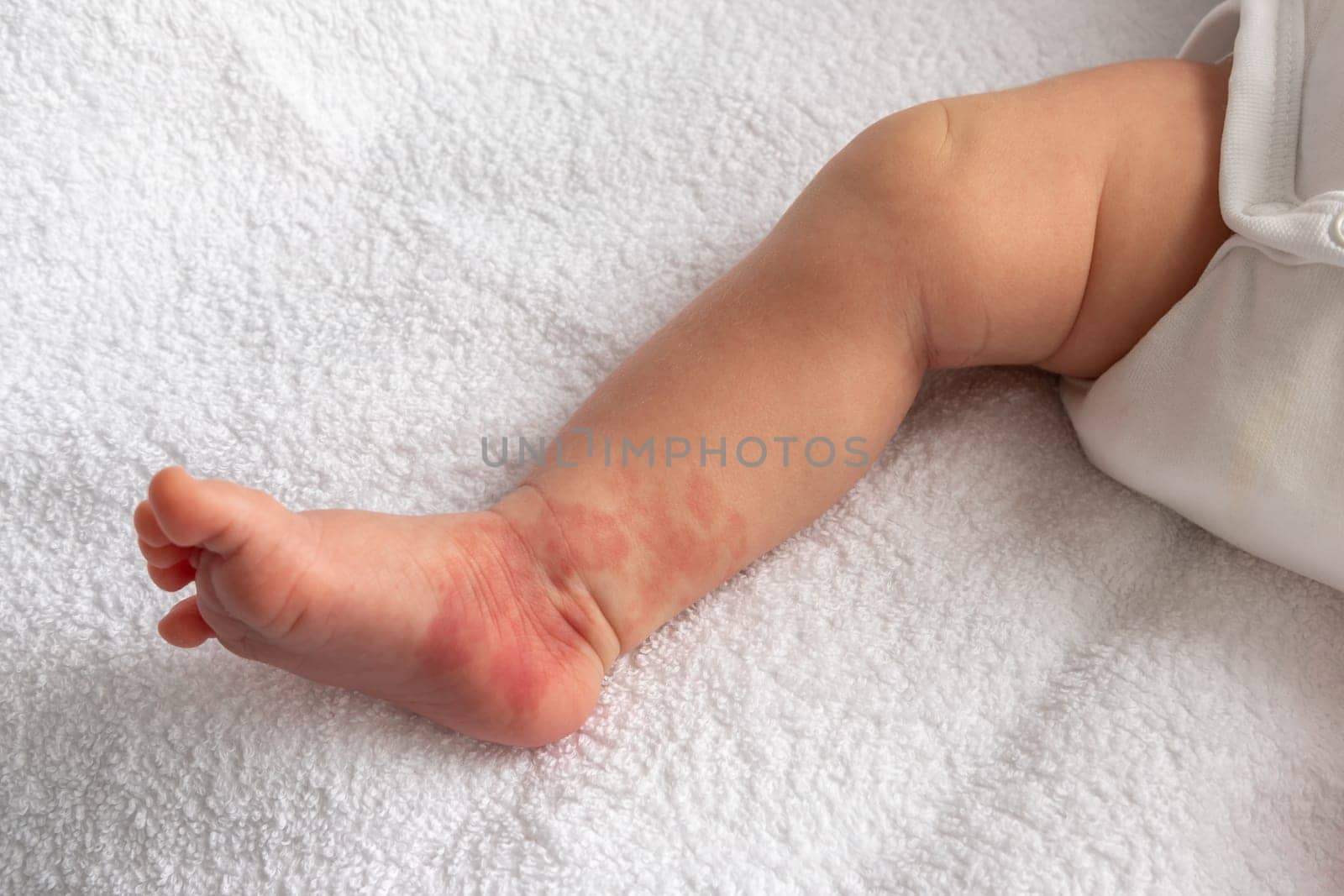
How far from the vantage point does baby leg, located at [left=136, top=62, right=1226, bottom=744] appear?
65cm

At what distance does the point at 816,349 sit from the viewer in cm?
71

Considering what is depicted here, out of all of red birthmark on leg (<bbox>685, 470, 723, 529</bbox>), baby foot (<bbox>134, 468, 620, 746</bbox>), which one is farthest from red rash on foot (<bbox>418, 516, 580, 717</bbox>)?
red birthmark on leg (<bbox>685, 470, 723, 529</bbox>)

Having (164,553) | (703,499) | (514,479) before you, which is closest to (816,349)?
(703,499)

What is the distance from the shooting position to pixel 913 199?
2.33 ft

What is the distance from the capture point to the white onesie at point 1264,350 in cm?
65

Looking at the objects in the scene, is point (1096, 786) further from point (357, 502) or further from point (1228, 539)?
point (357, 502)

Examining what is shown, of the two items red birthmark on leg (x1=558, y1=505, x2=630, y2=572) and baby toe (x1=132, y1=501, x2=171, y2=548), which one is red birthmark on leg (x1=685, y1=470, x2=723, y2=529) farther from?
baby toe (x1=132, y1=501, x2=171, y2=548)

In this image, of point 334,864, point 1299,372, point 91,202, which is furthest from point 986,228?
point 91,202

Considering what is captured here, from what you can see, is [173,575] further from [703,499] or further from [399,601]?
[703,499]

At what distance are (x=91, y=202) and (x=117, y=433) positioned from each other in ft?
0.66

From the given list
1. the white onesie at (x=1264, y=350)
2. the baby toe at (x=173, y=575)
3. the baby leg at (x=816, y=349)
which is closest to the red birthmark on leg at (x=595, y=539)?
the baby leg at (x=816, y=349)

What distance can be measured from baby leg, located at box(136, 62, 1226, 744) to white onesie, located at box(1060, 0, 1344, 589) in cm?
3

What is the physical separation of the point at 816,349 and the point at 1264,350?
262mm

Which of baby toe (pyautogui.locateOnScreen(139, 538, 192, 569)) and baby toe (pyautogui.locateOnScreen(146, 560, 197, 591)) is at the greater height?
baby toe (pyautogui.locateOnScreen(139, 538, 192, 569))
